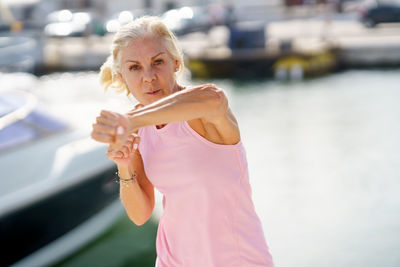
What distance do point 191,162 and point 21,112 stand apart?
10.3 feet

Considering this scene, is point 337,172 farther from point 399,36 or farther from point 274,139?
point 399,36

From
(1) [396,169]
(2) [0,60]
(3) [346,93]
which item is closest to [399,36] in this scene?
(3) [346,93]

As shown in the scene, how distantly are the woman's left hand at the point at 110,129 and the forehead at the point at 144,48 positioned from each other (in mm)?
298

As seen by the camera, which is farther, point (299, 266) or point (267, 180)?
point (267, 180)

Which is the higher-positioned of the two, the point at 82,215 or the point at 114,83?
the point at 114,83

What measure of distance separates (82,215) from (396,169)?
13.8 feet

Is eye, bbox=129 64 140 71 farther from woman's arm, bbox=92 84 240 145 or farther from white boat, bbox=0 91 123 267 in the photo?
white boat, bbox=0 91 123 267

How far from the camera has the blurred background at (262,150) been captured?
156 inches

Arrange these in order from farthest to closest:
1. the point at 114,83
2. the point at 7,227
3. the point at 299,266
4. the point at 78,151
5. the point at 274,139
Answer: the point at 274,139
the point at 299,266
the point at 78,151
the point at 7,227
the point at 114,83

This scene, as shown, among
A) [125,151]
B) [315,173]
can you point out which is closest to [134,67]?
[125,151]

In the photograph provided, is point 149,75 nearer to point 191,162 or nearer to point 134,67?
point 134,67

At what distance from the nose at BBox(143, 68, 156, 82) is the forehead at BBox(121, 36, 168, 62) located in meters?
0.03

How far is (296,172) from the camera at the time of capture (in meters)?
6.86

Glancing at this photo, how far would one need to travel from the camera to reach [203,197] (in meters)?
1.38
